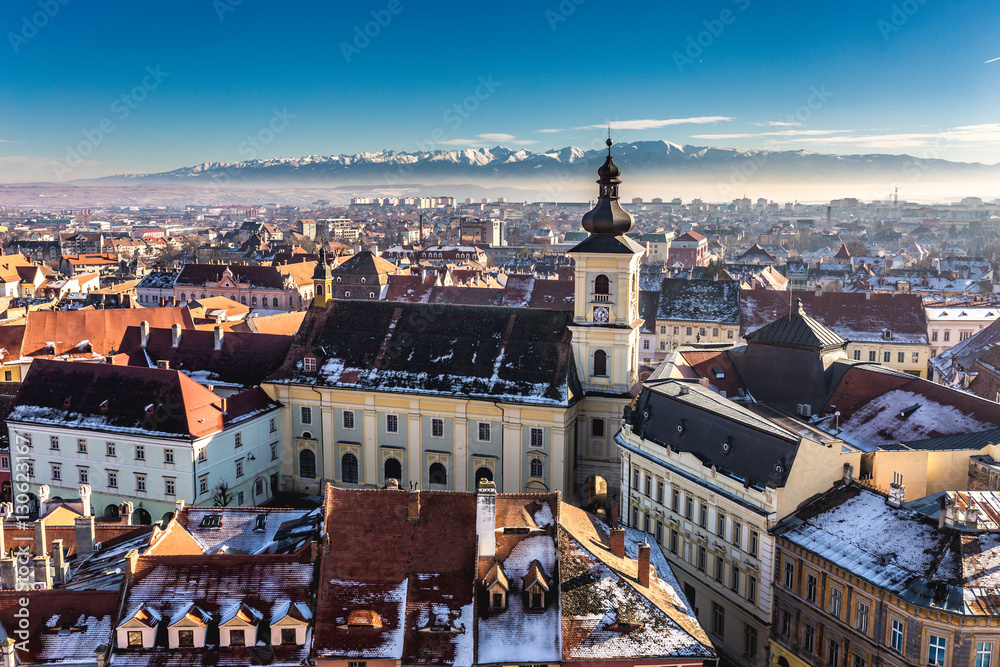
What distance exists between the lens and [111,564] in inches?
1421

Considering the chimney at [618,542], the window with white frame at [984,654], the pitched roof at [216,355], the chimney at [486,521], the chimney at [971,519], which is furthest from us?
the pitched roof at [216,355]

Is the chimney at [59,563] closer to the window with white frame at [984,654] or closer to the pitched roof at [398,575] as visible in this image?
the pitched roof at [398,575]

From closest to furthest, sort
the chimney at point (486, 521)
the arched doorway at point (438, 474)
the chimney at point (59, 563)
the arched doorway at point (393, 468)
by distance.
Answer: the chimney at point (486, 521), the chimney at point (59, 563), the arched doorway at point (438, 474), the arched doorway at point (393, 468)

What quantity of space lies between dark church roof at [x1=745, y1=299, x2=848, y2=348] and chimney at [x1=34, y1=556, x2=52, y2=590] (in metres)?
47.8

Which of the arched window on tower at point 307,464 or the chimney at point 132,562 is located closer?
the chimney at point 132,562

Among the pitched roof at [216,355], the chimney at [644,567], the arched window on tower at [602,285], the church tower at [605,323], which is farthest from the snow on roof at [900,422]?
the pitched roof at [216,355]

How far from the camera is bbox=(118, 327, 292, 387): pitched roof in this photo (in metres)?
65.0

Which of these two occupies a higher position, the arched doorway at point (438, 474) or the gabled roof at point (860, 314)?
the gabled roof at point (860, 314)

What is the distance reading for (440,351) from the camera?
59.5m

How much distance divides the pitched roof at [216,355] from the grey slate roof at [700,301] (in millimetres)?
46614

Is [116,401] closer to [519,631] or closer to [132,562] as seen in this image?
[132,562]

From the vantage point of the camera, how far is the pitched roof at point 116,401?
54.9m

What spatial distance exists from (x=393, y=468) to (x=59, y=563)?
87.5 feet

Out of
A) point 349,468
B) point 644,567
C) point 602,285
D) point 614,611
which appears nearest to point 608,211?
point 602,285
